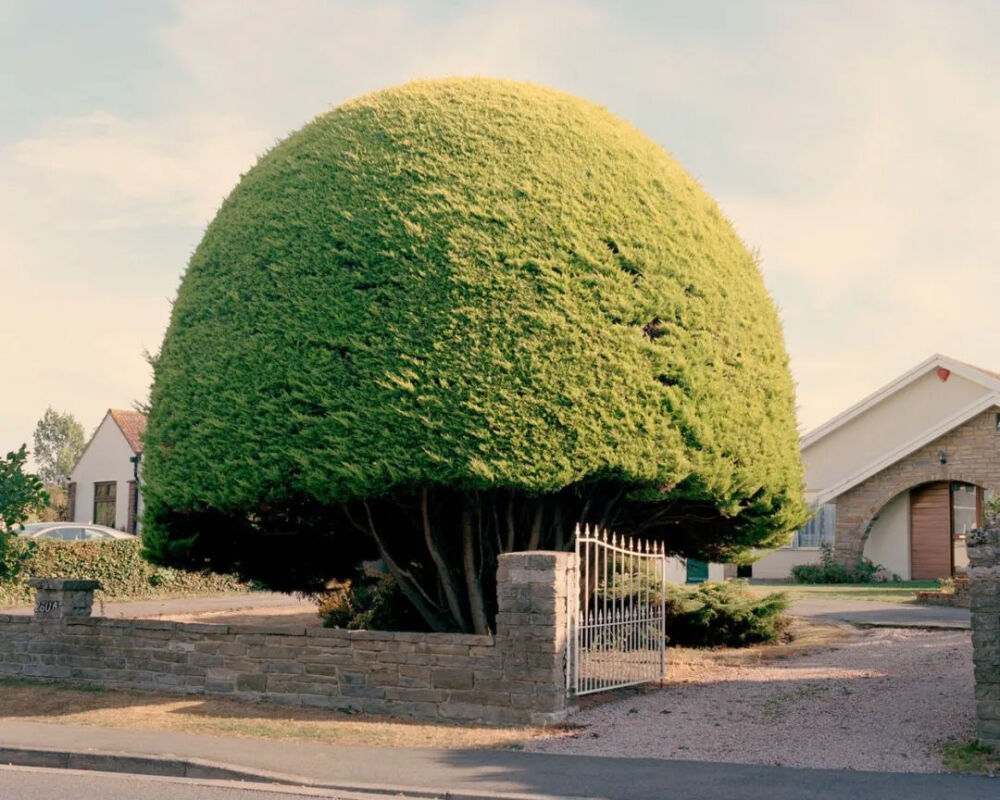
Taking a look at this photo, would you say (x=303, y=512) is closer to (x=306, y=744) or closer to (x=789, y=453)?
(x=306, y=744)

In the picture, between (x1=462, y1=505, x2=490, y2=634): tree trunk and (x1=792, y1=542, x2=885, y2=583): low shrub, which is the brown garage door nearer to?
(x1=792, y1=542, x2=885, y2=583): low shrub

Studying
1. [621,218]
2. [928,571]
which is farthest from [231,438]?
[928,571]

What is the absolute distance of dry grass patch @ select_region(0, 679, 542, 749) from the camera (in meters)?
9.95

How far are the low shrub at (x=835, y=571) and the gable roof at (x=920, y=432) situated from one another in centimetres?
159

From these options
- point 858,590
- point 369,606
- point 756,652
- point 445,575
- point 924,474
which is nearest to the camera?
point 445,575

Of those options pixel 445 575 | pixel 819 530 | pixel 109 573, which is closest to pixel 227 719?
pixel 445 575

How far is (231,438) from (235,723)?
9.41 ft

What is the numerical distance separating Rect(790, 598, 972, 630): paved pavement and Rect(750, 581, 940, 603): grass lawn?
62cm

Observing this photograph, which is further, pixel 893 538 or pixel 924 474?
pixel 893 538

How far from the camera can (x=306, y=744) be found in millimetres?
9680

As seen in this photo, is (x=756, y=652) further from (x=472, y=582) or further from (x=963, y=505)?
(x=963, y=505)

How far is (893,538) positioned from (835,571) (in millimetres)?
1944

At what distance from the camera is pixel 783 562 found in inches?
1229

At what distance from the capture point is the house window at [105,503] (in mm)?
43594
